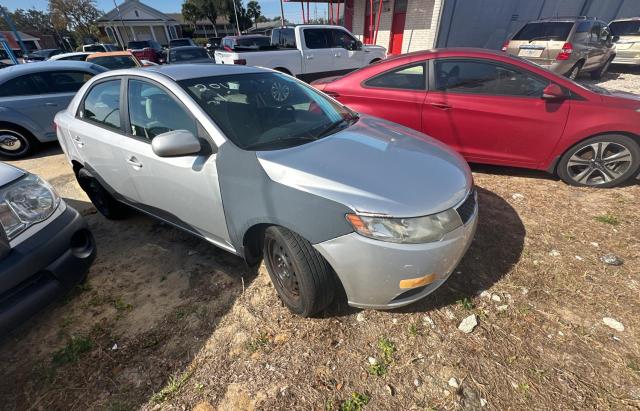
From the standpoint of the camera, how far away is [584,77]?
991 cm

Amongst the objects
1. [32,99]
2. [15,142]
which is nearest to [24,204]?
[32,99]

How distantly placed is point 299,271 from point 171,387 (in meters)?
0.97

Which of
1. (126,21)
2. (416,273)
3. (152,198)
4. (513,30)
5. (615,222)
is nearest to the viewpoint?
(416,273)

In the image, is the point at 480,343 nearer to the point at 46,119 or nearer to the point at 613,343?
the point at 613,343

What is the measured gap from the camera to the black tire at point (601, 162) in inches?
124

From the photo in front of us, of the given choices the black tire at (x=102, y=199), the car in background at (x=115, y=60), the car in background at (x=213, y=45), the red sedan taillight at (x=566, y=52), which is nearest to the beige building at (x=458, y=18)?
the red sedan taillight at (x=566, y=52)

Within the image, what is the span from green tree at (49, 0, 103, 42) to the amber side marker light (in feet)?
185

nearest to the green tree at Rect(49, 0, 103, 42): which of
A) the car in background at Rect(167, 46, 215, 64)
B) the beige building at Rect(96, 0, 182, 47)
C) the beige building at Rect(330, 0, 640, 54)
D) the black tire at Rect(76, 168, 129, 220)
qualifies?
the beige building at Rect(96, 0, 182, 47)

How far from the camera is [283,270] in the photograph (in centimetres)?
205

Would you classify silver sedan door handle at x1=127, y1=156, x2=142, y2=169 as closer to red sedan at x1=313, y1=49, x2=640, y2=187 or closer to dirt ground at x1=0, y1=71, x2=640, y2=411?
dirt ground at x1=0, y1=71, x2=640, y2=411

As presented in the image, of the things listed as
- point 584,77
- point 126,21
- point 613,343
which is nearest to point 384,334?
point 613,343

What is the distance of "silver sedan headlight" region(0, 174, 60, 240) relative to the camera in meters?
1.70

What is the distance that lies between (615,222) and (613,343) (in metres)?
1.57

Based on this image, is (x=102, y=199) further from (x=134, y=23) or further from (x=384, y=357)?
(x=134, y=23)
